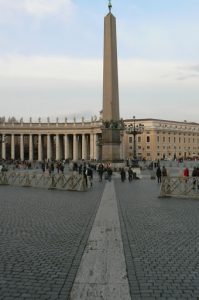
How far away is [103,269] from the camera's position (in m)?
7.00

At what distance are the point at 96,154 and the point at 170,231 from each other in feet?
349

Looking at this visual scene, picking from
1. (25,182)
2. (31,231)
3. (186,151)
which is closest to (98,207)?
(31,231)

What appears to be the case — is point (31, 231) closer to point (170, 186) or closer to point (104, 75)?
point (170, 186)

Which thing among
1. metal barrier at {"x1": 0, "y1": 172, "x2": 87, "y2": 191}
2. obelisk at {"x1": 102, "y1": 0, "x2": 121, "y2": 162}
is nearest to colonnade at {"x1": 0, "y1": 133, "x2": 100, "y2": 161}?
obelisk at {"x1": 102, "y1": 0, "x2": 121, "y2": 162}

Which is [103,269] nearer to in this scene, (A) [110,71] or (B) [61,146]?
(A) [110,71]

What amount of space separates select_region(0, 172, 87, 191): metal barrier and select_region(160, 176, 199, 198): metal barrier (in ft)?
18.1

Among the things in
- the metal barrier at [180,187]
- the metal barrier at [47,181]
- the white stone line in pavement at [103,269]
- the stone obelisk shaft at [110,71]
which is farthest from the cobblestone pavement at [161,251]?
the stone obelisk shaft at [110,71]

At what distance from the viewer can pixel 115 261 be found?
757 centimetres

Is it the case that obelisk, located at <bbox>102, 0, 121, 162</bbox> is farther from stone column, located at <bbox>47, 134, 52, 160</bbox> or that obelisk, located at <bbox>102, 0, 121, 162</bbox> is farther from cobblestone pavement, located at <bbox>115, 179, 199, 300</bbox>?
stone column, located at <bbox>47, 134, 52, 160</bbox>

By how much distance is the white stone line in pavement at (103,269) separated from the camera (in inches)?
229

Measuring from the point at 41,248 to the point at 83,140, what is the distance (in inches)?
4392

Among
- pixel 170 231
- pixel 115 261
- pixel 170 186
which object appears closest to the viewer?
pixel 115 261

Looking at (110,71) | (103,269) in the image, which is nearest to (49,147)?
(110,71)

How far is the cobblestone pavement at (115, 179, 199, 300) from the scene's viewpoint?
6.09 metres
